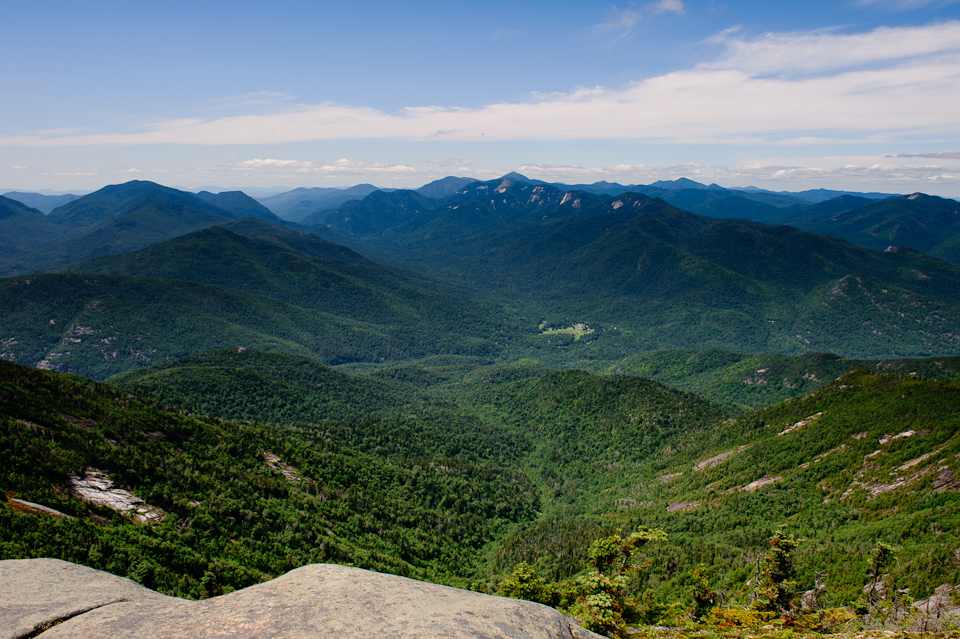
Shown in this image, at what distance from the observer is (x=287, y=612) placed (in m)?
16.9

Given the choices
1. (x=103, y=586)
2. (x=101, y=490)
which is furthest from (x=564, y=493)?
(x=103, y=586)

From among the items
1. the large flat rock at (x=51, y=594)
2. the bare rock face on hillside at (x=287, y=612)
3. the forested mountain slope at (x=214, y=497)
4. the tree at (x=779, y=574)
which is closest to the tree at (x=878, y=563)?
the tree at (x=779, y=574)

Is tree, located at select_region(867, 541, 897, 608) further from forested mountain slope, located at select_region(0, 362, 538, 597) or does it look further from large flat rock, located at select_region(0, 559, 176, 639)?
forested mountain slope, located at select_region(0, 362, 538, 597)

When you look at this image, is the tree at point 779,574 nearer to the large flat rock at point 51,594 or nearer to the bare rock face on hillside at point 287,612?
the bare rock face on hillside at point 287,612

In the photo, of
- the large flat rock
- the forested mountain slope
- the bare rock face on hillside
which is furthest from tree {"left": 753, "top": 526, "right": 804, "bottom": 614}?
the forested mountain slope

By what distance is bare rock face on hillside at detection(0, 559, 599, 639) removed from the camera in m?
16.0

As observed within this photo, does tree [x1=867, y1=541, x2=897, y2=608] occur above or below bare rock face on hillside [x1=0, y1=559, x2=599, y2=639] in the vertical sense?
below

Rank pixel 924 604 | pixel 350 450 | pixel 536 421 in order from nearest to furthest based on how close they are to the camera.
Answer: pixel 924 604, pixel 350 450, pixel 536 421

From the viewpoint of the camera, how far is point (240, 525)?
67938mm

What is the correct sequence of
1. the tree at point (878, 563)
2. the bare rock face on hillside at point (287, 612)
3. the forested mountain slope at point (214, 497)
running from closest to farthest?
the bare rock face on hillside at point (287, 612) < the tree at point (878, 563) < the forested mountain slope at point (214, 497)

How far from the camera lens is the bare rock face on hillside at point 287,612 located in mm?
15992

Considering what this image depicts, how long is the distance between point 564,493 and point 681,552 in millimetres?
62963

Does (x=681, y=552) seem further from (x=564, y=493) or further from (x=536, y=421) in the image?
(x=536, y=421)

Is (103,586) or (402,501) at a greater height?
(103,586)
